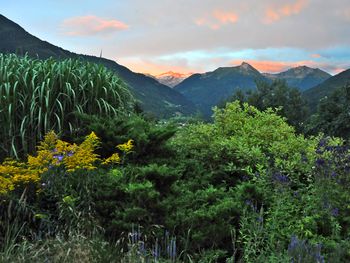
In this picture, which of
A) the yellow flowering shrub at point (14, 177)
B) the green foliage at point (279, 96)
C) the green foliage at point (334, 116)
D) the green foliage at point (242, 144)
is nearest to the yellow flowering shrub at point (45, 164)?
the yellow flowering shrub at point (14, 177)

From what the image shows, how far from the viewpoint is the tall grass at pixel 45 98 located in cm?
599

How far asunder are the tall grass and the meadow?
0.02m

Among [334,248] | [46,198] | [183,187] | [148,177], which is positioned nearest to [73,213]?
[46,198]

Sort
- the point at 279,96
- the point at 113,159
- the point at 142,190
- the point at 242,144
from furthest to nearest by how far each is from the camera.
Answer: the point at 279,96 < the point at 242,144 < the point at 113,159 < the point at 142,190

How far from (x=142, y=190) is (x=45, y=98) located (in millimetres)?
2389

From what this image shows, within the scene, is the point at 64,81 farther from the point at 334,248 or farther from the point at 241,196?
the point at 334,248

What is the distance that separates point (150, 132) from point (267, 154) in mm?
1779

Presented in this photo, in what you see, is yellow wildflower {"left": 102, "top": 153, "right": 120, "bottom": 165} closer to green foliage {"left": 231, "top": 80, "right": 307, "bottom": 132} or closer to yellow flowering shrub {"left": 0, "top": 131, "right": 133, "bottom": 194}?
yellow flowering shrub {"left": 0, "top": 131, "right": 133, "bottom": 194}

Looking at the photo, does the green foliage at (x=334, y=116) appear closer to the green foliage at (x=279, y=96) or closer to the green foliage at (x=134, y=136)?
the green foliage at (x=279, y=96)

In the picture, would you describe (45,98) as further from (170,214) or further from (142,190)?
(170,214)

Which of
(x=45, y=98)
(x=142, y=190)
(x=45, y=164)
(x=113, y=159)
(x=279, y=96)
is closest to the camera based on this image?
(x=142, y=190)

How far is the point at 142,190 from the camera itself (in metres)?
4.46

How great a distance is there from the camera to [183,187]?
5.21 m

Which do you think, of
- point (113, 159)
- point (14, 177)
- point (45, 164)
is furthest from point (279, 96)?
point (14, 177)
